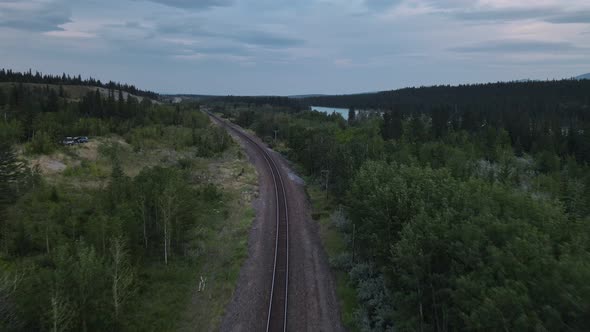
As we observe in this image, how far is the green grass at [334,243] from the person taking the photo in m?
20.6

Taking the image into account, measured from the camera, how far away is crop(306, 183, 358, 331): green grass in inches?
810

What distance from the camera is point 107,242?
876 inches

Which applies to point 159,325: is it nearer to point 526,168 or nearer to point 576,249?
point 576,249

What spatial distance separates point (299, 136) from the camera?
65.6m

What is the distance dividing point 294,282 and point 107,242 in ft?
37.9

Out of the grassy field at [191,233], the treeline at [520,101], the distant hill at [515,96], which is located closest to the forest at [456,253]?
the grassy field at [191,233]

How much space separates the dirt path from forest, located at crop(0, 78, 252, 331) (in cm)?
106

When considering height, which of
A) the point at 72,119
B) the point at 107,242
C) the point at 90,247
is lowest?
the point at 107,242

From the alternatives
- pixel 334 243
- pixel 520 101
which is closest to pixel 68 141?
pixel 334 243

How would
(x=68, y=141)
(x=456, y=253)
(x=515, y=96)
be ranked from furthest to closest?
(x=515, y=96)
(x=68, y=141)
(x=456, y=253)

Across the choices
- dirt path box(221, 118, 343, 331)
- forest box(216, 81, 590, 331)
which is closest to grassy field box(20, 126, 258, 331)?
dirt path box(221, 118, 343, 331)

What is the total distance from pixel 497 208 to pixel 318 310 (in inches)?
417

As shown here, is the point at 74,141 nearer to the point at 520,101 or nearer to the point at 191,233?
the point at 191,233

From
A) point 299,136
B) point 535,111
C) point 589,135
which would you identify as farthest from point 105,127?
point 535,111
